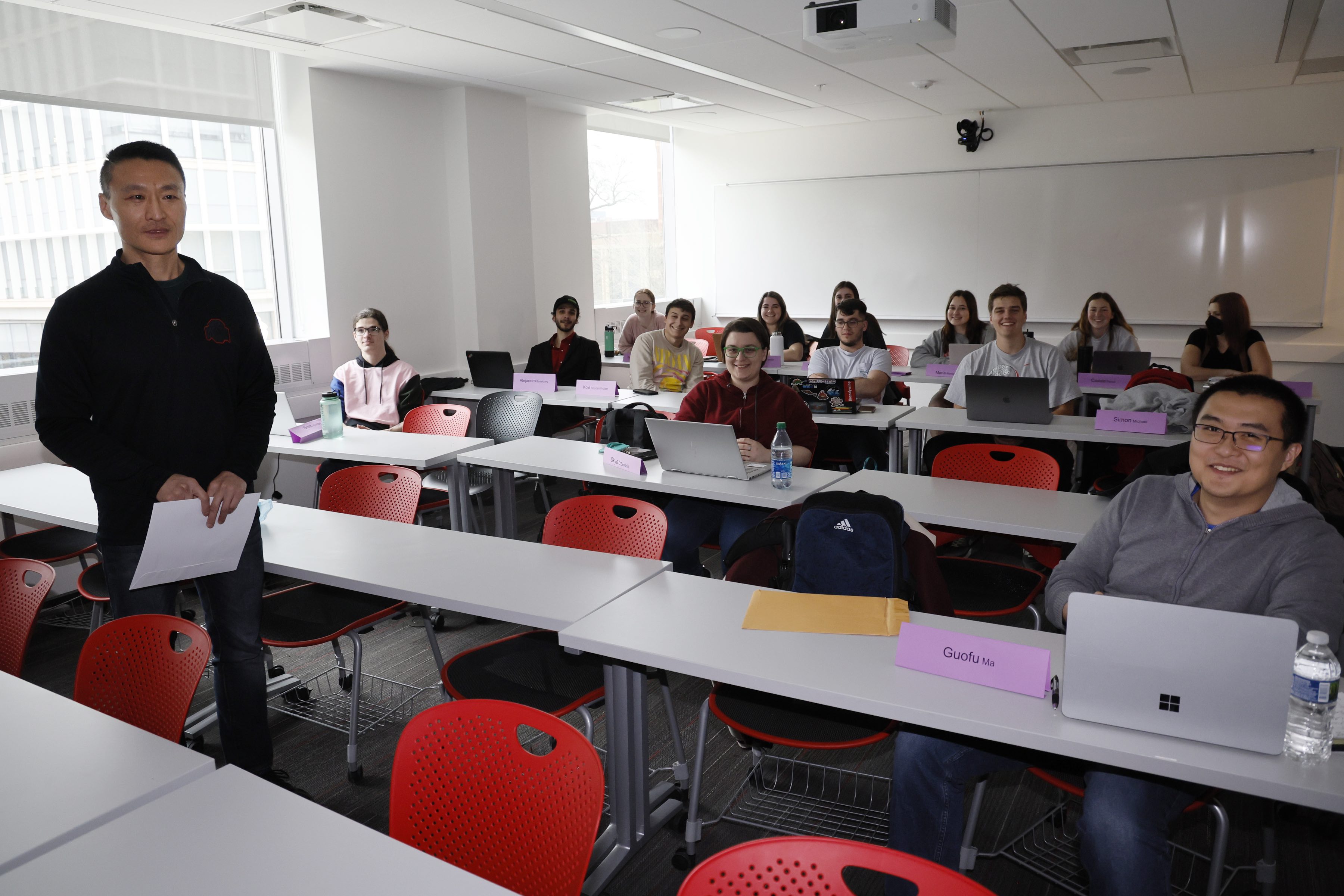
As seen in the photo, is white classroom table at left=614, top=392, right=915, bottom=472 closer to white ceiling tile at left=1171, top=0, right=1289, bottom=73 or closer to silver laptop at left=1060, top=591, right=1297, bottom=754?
white ceiling tile at left=1171, top=0, right=1289, bottom=73

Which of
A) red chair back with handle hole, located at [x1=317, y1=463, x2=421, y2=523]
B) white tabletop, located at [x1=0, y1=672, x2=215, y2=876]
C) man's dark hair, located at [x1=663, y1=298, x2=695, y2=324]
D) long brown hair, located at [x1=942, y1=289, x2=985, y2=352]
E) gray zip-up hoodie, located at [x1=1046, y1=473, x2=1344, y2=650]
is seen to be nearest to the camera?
white tabletop, located at [x1=0, y1=672, x2=215, y2=876]

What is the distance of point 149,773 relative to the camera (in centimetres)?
147

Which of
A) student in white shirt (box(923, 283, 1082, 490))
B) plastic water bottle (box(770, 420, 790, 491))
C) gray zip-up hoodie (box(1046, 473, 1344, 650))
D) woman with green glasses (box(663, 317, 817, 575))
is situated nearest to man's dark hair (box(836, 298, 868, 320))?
student in white shirt (box(923, 283, 1082, 490))

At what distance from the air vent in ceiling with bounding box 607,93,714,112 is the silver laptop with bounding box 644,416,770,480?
4.23 metres

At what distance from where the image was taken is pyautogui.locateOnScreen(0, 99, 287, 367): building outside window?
A: 434cm

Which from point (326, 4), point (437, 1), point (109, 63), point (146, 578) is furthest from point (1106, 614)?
point (109, 63)

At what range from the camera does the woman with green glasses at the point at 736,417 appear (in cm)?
345

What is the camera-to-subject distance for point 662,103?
23.5ft

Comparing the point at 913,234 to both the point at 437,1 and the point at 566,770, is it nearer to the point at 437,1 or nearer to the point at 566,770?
the point at 437,1

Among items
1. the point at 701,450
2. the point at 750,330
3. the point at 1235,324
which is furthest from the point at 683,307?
the point at 1235,324

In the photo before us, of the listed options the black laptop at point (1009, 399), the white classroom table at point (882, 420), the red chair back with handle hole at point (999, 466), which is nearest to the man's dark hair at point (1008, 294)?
the black laptop at point (1009, 399)

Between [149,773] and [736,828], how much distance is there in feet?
5.12

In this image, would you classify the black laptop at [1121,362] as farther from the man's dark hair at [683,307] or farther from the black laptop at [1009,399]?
the man's dark hair at [683,307]

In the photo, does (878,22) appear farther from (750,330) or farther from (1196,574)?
(1196,574)
